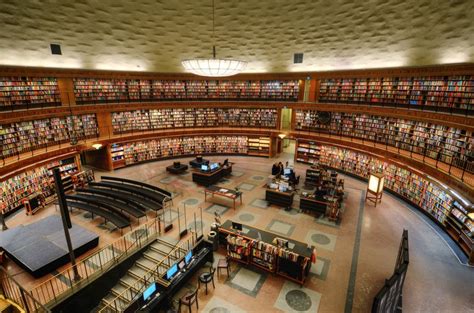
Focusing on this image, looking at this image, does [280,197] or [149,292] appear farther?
[280,197]

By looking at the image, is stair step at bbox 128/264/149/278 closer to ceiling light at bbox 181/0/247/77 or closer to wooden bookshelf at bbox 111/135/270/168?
ceiling light at bbox 181/0/247/77

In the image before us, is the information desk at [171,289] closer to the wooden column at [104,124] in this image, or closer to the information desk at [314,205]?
the information desk at [314,205]

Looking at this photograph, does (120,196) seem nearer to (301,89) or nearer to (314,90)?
(301,89)

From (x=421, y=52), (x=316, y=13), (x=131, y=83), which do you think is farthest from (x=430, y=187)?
(x=131, y=83)

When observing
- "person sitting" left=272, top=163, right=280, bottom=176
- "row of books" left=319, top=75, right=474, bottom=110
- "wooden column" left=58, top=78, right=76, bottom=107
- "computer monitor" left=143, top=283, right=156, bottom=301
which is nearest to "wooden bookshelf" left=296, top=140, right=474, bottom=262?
"row of books" left=319, top=75, right=474, bottom=110

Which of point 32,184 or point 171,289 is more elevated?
point 32,184

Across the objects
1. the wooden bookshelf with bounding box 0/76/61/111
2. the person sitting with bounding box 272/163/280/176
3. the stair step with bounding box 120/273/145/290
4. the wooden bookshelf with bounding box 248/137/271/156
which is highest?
the wooden bookshelf with bounding box 0/76/61/111

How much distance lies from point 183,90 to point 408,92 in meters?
14.1

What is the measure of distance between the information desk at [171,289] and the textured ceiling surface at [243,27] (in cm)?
634

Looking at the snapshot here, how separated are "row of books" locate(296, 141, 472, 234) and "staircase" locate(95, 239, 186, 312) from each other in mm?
9500

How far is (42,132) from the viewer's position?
42.6ft

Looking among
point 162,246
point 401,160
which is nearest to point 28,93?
point 162,246

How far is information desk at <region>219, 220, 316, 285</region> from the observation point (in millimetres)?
7043

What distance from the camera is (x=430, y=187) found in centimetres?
1034
